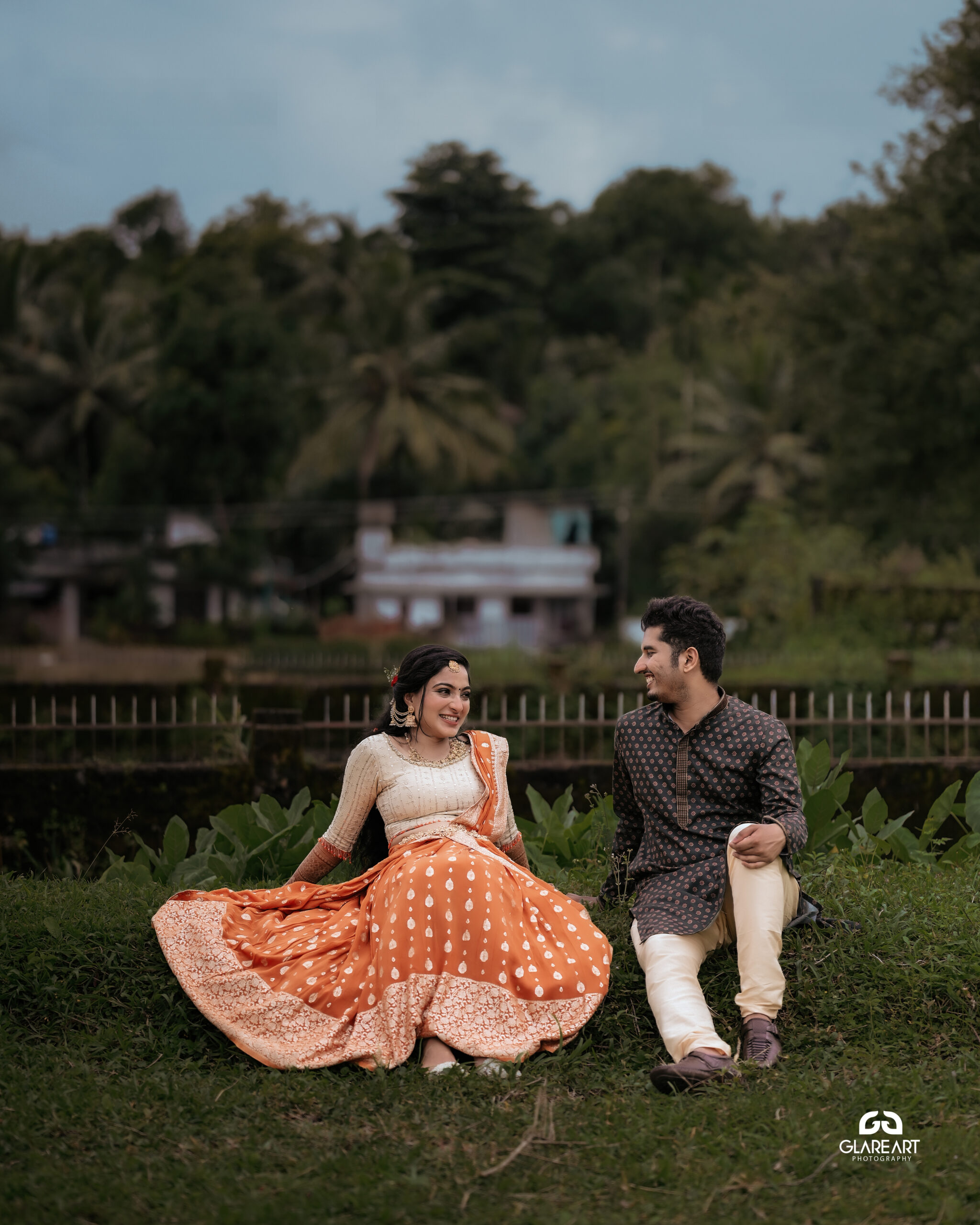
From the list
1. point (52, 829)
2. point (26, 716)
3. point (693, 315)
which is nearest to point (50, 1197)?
point (52, 829)

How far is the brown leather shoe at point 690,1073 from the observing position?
3254 millimetres

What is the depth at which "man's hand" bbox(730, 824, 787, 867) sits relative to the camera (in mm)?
3516

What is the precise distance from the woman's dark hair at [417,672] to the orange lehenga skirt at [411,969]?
445 millimetres

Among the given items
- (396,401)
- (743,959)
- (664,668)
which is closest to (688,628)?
(664,668)

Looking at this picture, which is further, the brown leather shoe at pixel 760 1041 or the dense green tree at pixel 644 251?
the dense green tree at pixel 644 251

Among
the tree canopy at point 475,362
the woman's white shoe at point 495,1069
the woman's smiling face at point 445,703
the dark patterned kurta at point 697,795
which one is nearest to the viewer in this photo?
the woman's white shoe at point 495,1069

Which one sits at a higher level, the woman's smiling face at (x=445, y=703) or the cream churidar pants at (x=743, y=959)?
the woman's smiling face at (x=445, y=703)

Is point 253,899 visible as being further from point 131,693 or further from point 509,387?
point 509,387

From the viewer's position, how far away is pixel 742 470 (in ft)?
111

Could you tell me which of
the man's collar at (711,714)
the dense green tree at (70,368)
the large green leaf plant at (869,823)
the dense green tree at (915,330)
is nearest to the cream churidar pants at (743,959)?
the man's collar at (711,714)

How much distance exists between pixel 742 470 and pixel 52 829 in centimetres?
2849

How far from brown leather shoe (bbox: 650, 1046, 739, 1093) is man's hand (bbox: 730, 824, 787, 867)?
556mm

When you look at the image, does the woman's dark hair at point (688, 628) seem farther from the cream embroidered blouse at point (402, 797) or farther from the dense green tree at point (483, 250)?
the dense green tree at point (483, 250)

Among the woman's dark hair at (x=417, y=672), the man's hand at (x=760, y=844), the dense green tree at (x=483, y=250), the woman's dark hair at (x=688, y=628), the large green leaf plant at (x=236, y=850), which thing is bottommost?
the large green leaf plant at (x=236, y=850)
